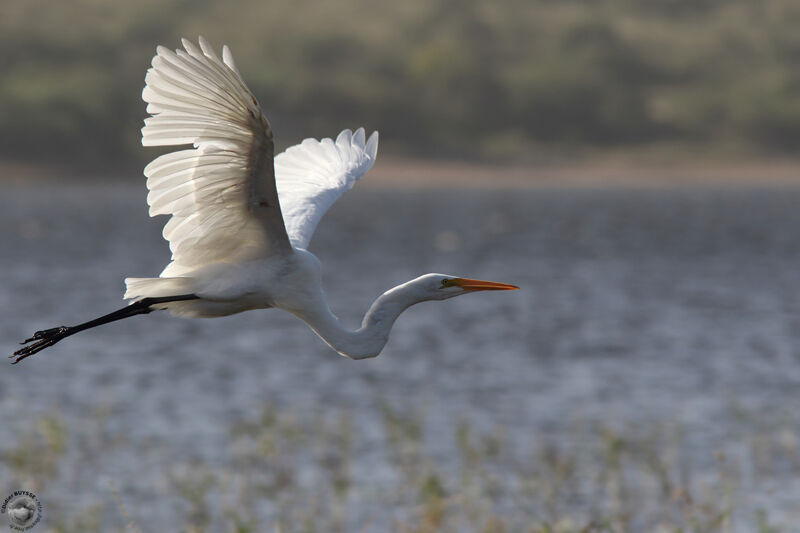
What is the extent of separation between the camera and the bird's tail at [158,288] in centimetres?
657

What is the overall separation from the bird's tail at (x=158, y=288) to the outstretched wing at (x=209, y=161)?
0.43 feet

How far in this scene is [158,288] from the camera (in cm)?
657

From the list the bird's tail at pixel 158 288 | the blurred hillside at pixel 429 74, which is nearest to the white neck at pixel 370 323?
the bird's tail at pixel 158 288

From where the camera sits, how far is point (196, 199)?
620cm

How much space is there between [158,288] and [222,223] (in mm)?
560

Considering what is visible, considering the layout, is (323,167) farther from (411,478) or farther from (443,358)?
(443,358)

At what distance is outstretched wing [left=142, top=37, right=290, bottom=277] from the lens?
5.64 m

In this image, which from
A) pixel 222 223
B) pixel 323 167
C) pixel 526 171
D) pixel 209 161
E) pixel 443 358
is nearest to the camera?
pixel 209 161

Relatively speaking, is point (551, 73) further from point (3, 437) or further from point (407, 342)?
point (3, 437)

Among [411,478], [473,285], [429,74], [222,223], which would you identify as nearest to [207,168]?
[222,223]

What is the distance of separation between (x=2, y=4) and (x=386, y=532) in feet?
259

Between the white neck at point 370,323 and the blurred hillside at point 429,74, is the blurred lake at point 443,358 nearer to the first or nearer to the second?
the white neck at point 370,323

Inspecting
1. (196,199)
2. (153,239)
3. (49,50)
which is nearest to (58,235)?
(153,239)

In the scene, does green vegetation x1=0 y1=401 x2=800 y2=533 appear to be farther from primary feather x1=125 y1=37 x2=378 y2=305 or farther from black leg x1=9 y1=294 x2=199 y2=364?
primary feather x1=125 y1=37 x2=378 y2=305
